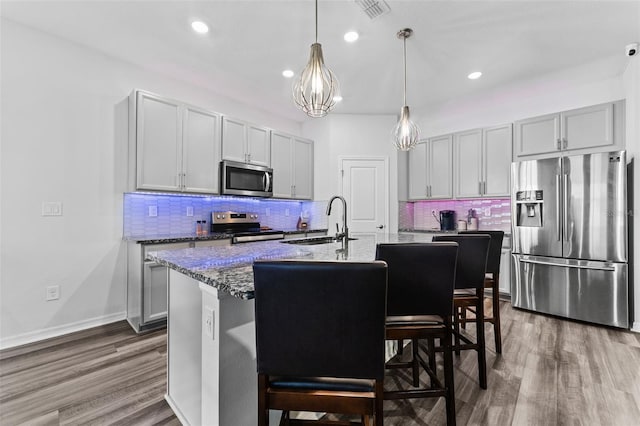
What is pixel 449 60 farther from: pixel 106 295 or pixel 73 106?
pixel 106 295

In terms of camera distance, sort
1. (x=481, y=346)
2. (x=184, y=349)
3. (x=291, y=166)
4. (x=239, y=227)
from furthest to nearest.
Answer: (x=291, y=166) < (x=239, y=227) < (x=481, y=346) < (x=184, y=349)

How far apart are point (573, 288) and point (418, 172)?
256 centimetres

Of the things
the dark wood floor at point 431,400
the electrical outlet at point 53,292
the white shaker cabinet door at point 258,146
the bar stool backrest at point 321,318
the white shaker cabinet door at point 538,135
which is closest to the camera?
the bar stool backrest at point 321,318

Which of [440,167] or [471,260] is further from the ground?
[440,167]

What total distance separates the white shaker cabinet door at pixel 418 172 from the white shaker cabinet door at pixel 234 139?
110 inches

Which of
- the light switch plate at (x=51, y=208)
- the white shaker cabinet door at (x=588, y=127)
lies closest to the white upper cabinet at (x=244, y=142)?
the light switch plate at (x=51, y=208)

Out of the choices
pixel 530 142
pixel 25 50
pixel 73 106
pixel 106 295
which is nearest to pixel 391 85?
pixel 530 142

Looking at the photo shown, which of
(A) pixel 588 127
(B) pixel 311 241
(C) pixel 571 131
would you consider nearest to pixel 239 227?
(B) pixel 311 241

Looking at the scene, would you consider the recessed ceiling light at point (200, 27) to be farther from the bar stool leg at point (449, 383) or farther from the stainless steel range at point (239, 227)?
the bar stool leg at point (449, 383)

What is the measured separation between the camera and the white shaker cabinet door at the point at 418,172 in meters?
4.84

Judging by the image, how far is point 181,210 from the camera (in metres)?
3.66

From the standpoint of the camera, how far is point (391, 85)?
3.87m

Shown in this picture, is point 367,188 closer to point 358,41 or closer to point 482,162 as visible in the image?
point 482,162

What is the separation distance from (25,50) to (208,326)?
3.24 m
